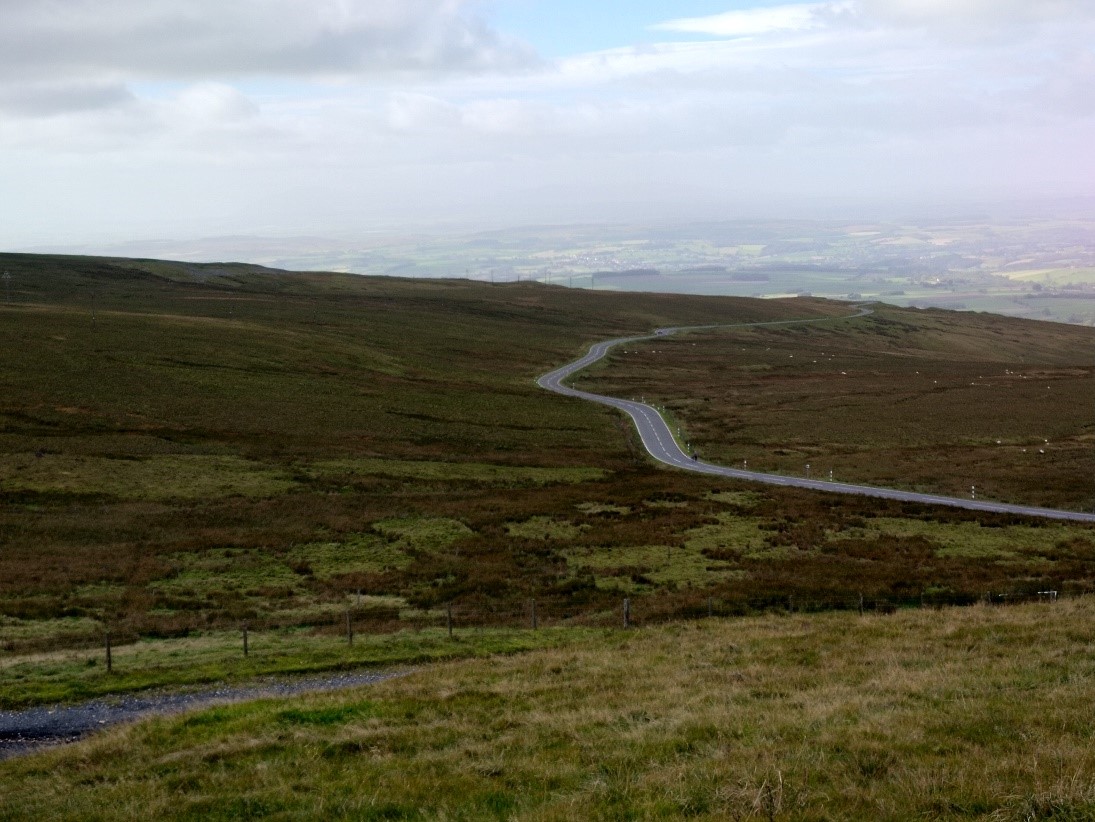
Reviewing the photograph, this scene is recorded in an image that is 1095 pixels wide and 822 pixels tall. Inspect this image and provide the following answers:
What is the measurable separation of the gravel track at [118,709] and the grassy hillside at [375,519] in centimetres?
138

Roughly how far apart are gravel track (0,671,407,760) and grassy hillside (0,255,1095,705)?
1381 millimetres

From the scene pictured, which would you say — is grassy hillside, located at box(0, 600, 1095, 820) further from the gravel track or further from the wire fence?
the wire fence

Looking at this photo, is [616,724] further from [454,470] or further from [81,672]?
[454,470]

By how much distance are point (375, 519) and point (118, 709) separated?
104ft

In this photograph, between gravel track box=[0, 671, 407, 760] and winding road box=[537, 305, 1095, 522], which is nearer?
gravel track box=[0, 671, 407, 760]

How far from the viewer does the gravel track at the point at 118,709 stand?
19.2 meters

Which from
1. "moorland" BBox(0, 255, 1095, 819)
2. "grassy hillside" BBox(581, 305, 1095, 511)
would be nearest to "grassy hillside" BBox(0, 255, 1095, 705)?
"moorland" BBox(0, 255, 1095, 819)

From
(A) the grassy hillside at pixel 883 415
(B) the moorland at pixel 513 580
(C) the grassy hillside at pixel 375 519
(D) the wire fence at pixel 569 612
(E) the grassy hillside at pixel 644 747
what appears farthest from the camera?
(A) the grassy hillside at pixel 883 415

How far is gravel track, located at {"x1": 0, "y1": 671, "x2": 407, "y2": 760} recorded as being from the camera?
1916cm

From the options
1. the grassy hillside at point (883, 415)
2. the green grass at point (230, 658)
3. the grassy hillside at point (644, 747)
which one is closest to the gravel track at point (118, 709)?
the green grass at point (230, 658)

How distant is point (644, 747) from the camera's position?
14.0 meters

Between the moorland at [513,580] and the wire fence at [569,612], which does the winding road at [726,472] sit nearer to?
the moorland at [513,580]

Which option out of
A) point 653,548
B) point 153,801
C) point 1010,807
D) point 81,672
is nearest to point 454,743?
point 153,801

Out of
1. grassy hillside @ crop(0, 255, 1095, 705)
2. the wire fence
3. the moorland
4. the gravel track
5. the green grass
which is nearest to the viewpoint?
the moorland
